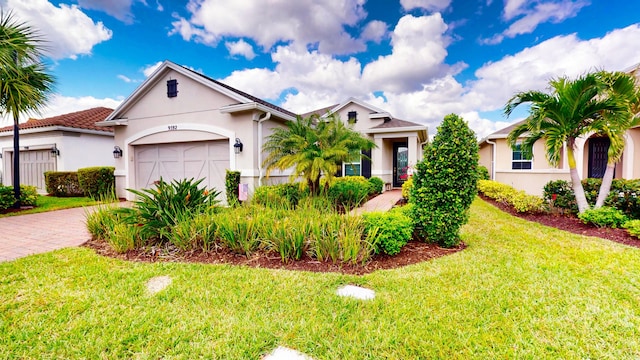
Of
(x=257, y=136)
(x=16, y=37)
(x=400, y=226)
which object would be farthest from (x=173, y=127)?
(x=400, y=226)

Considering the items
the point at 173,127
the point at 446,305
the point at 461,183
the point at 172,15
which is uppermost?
the point at 172,15

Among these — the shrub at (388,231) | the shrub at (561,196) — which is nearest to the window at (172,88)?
the shrub at (388,231)

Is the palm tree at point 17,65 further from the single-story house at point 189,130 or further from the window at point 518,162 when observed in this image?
the window at point 518,162

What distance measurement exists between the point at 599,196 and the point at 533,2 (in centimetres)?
603

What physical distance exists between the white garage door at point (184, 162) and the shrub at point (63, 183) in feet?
14.2

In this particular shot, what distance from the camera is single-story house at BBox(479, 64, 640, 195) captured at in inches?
370

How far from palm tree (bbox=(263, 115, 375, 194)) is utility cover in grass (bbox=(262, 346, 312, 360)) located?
5.82 m

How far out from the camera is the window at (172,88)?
10.8 meters

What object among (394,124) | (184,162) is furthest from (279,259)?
(394,124)

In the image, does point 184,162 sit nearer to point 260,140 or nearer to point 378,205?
point 260,140

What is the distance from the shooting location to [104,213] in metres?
5.54

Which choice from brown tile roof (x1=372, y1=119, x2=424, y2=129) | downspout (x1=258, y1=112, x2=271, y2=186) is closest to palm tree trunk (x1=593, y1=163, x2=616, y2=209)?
brown tile roof (x1=372, y1=119, x2=424, y2=129)

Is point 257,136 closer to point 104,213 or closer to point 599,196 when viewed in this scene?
point 104,213

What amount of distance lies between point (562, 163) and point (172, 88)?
16.4 meters
